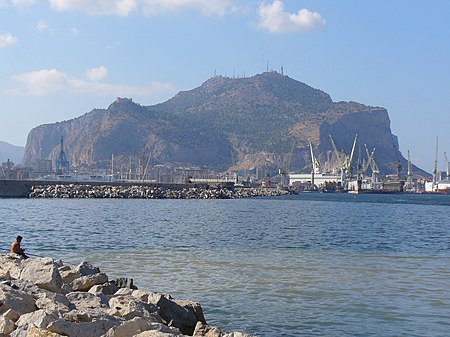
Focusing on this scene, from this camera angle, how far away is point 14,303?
305 inches

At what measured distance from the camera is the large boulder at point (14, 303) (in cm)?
744

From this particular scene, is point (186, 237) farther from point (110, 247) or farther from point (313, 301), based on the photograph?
point (313, 301)

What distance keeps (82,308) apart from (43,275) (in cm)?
196

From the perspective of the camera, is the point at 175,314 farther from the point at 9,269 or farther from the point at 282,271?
the point at 282,271

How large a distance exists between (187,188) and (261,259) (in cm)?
7445

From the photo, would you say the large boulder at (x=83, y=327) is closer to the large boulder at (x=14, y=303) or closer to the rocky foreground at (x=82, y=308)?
the rocky foreground at (x=82, y=308)

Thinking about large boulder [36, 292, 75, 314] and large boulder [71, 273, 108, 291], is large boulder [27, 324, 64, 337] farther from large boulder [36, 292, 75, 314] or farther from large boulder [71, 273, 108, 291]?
large boulder [71, 273, 108, 291]

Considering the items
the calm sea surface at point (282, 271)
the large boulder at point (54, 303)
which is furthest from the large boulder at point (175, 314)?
the large boulder at point (54, 303)

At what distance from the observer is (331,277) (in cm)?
1588

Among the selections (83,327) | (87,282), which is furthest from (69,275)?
(83,327)

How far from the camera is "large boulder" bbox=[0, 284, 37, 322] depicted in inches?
293

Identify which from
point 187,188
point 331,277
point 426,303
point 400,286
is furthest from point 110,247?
point 187,188

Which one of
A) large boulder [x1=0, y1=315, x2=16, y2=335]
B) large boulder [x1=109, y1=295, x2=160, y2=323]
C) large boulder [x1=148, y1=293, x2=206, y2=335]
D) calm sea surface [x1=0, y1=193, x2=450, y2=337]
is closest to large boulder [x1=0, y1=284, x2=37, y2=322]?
large boulder [x1=0, y1=315, x2=16, y2=335]

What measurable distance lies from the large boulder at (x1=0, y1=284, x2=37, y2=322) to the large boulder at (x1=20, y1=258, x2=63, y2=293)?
4.46 ft
